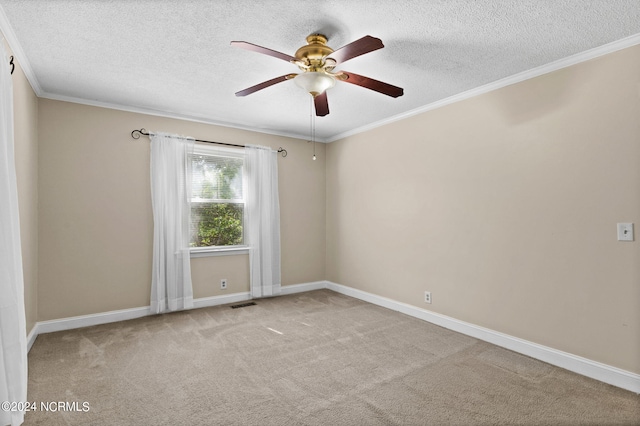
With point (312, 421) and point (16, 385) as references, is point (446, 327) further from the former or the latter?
point (16, 385)

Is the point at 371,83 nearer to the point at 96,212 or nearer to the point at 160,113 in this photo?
the point at 160,113

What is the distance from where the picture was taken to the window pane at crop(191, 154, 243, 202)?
15.1 ft

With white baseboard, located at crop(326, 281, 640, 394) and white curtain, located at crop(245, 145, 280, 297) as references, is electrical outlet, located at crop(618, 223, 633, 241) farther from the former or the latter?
white curtain, located at crop(245, 145, 280, 297)

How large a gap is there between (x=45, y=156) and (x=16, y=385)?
2609mm

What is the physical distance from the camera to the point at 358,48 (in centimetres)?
212

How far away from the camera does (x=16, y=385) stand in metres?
1.88

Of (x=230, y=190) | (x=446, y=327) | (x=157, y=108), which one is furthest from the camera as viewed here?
(x=230, y=190)

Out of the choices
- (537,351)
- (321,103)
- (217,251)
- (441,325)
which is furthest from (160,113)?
(537,351)

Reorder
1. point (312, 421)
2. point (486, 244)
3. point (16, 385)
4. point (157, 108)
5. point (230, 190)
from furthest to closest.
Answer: point (230, 190), point (157, 108), point (486, 244), point (312, 421), point (16, 385)

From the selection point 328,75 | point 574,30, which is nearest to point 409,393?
point 328,75

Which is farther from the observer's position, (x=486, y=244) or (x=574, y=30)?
(x=486, y=244)

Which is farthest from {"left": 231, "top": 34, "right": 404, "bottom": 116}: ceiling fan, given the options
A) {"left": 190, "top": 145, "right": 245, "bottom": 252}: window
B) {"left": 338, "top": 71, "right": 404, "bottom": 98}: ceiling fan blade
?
{"left": 190, "top": 145, "right": 245, "bottom": 252}: window

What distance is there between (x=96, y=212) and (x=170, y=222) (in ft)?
2.57

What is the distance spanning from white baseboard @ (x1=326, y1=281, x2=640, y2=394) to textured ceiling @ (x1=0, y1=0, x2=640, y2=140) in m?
2.42
